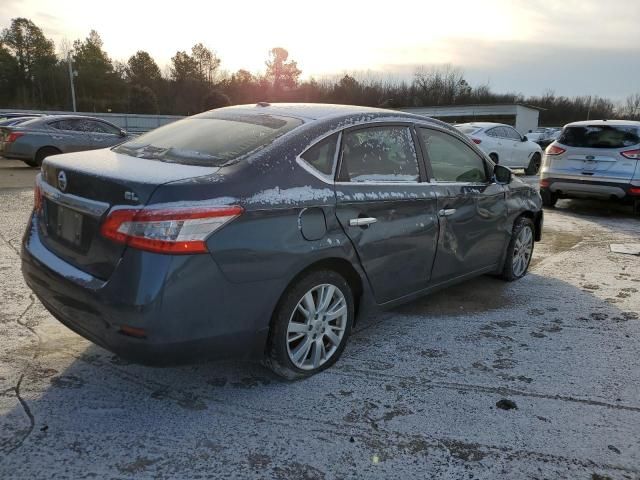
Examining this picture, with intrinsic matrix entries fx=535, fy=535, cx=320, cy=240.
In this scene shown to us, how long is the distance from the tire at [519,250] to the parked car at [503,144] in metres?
9.38

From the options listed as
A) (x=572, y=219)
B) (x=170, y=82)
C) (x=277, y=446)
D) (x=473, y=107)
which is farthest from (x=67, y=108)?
(x=277, y=446)

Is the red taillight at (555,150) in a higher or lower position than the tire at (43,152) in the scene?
higher

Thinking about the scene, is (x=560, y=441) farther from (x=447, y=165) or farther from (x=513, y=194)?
(x=513, y=194)

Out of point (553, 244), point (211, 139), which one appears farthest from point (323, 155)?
point (553, 244)

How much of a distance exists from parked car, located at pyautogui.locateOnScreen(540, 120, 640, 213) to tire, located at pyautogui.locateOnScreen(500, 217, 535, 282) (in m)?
4.44

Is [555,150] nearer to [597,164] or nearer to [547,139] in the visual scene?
[597,164]

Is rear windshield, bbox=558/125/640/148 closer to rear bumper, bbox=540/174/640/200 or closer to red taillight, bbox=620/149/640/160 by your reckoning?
red taillight, bbox=620/149/640/160

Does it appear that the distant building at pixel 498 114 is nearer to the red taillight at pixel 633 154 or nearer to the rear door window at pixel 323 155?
the red taillight at pixel 633 154

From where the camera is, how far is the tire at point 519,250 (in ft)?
17.1

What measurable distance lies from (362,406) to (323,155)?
1.49 metres

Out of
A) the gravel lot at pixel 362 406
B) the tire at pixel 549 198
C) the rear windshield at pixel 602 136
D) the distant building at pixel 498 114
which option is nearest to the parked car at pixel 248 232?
the gravel lot at pixel 362 406

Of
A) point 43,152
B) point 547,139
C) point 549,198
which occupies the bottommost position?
point 549,198

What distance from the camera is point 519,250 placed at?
213 inches

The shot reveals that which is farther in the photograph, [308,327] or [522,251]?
[522,251]
